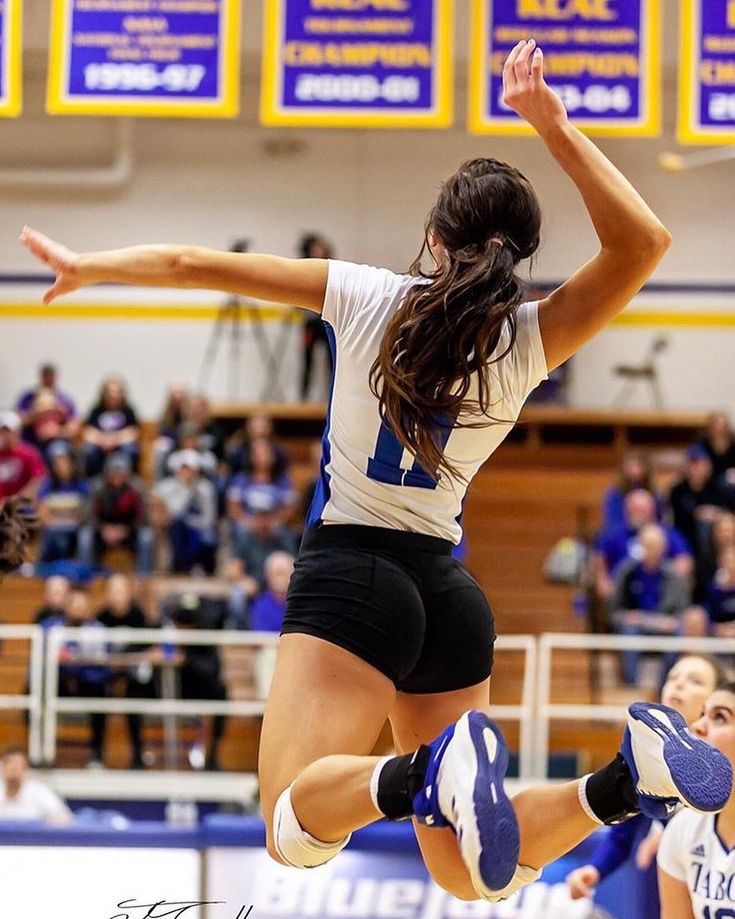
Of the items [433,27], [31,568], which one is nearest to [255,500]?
[31,568]

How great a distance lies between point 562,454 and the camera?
17.1m

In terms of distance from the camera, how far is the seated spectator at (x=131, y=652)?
11.1 meters

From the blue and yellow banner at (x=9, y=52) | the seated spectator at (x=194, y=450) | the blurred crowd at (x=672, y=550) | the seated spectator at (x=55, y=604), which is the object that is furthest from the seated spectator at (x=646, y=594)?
the blue and yellow banner at (x=9, y=52)

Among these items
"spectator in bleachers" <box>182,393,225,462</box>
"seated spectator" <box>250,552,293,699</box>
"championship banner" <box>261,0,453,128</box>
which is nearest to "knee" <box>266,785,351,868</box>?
"championship banner" <box>261,0,453,128</box>

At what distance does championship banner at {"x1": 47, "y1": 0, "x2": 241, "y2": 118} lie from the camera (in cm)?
901

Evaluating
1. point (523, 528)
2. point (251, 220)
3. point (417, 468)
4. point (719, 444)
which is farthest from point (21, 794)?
point (251, 220)

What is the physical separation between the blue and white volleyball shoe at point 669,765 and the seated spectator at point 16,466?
410 inches

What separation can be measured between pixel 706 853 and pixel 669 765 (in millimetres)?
1513

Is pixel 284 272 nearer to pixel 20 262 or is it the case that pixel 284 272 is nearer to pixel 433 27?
pixel 433 27

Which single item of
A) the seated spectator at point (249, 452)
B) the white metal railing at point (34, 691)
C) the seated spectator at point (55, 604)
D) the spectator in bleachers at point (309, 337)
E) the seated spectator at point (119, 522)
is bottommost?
the white metal railing at point (34, 691)

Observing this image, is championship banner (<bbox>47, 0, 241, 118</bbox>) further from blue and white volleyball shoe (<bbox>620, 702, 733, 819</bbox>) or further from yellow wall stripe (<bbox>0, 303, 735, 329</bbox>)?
yellow wall stripe (<bbox>0, 303, 735, 329</bbox>)

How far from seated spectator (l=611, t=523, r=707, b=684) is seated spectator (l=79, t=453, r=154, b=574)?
433 cm

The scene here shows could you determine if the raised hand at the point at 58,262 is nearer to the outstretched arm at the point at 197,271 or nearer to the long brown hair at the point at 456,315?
the outstretched arm at the point at 197,271

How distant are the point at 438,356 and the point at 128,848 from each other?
4083mm
